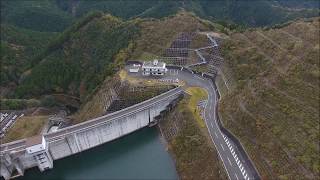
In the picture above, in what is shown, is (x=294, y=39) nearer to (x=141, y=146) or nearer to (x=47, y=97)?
(x=141, y=146)

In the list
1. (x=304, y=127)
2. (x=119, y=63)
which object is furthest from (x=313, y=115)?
(x=119, y=63)

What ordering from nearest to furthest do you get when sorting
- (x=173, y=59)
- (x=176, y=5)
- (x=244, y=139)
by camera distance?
(x=244, y=139) → (x=173, y=59) → (x=176, y=5)

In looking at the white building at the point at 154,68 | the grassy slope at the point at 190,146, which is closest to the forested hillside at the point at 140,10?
the white building at the point at 154,68

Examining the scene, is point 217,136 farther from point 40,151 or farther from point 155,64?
point 40,151

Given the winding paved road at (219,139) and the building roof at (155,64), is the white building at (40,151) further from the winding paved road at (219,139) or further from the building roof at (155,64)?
the winding paved road at (219,139)

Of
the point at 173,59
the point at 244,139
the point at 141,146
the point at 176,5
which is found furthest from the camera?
the point at 176,5

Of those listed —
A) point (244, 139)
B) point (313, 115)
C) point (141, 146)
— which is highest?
point (313, 115)
